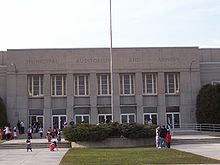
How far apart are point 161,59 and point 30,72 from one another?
1608 cm

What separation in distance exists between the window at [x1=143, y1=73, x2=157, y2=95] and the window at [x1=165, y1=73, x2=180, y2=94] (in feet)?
4.88

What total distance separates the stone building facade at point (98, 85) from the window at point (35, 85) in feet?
0.40

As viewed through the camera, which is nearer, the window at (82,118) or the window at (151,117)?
the window at (82,118)

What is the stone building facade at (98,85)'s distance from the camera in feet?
171

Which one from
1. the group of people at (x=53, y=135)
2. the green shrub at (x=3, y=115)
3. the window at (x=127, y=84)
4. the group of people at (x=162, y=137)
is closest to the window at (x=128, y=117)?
the window at (x=127, y=84)

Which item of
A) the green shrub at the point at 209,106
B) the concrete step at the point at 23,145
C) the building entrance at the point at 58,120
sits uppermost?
the green shrub at the point at 209,106

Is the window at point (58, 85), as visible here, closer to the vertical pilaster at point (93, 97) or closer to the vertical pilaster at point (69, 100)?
the vertical pilaster at point (69, 100)

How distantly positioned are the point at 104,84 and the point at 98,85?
756 millimetres

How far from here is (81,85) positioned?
53.4 m

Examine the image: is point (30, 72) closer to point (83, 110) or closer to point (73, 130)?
point (83, 110)

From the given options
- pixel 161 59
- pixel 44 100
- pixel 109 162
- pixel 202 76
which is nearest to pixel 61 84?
pixel 44 100

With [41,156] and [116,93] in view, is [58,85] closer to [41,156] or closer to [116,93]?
[116,93]

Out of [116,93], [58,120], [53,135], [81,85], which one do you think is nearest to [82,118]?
[58,120]

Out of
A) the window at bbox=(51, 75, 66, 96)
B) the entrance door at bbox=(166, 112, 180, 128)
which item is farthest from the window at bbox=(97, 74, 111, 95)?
the entrance door at bbox=(166, 112, 180, 128)
